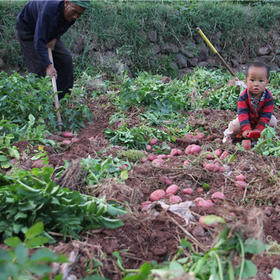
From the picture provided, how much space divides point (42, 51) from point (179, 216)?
2653 millimetres

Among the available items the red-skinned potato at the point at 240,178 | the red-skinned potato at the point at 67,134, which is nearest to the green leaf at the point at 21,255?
the red-skinned potato at the point at 240,178

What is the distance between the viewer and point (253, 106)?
10.2 feet

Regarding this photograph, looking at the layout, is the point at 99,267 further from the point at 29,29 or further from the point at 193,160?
the point at 29,29

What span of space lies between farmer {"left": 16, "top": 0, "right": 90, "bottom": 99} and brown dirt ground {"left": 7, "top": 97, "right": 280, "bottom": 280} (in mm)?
1456

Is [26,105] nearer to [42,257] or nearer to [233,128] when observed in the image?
[233,128]

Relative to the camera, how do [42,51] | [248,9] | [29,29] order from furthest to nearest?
1. [248,9]
2. [29,29]
3. [42,51]

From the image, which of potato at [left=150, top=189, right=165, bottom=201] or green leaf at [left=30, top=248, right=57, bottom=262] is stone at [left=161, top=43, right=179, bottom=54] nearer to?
potato at [left=150, top=189, right=165, bottom=201]

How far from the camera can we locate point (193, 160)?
254cm

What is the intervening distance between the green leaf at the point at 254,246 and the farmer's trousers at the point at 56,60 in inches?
141

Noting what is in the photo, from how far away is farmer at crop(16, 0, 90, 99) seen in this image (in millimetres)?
3500

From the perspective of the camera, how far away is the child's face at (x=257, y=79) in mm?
2912

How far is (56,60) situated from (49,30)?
2.08 ft

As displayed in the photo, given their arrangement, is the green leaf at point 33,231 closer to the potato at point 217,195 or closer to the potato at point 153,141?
the potato at point 217,195

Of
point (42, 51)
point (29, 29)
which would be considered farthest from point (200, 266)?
point (29, 29)
